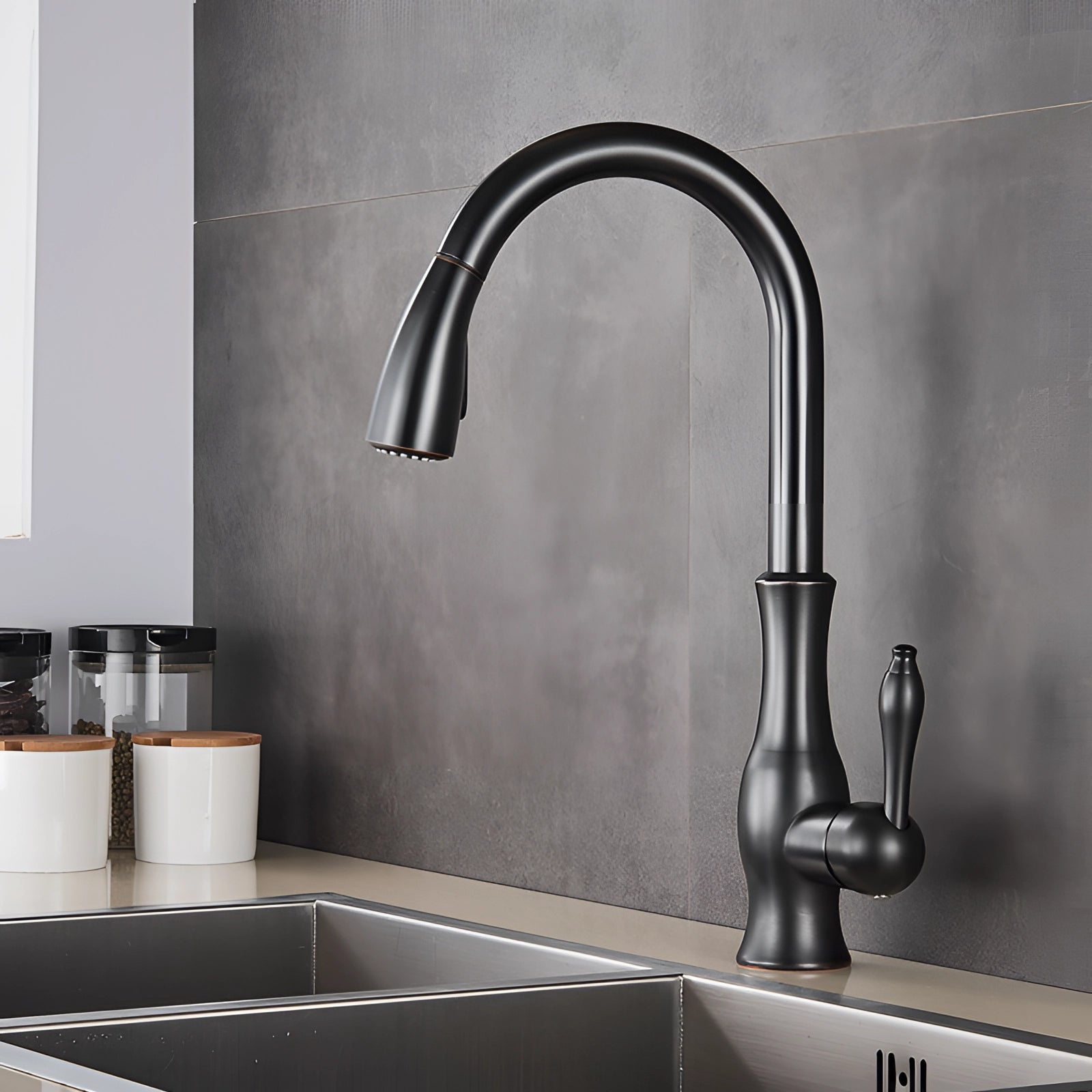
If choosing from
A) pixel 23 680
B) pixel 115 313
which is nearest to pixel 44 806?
pixel 23 680

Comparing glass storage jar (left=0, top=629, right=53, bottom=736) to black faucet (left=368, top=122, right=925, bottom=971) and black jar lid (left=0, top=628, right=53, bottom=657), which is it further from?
black faucet (left=368, top=122, right=925, bottom=971)

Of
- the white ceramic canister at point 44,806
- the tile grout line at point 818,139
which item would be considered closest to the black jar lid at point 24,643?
the white ceramic canister at point 44,806

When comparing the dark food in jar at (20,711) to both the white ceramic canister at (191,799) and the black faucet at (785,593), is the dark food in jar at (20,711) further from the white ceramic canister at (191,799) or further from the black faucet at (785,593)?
the black faucet at (785,593)

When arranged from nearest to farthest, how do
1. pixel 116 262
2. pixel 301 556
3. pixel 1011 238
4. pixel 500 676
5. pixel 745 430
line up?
pixel 1011 238, pixel 745 430, pixel 500 676, pixel 301 556, pixel 116 262

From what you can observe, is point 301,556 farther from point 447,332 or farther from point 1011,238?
point 1011,238

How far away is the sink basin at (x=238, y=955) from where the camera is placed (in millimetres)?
1117

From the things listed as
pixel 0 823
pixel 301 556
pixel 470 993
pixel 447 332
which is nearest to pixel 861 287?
pixel 447 332

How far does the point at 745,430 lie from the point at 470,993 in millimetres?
464

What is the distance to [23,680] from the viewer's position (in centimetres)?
146

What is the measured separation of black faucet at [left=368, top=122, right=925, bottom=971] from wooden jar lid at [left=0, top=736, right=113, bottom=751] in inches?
25.2

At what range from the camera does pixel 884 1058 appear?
89 cm

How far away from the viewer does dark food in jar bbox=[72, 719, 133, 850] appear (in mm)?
1479

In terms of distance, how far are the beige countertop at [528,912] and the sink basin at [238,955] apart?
36mm

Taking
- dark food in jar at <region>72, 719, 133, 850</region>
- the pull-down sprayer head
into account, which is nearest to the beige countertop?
dark food in jar at <region>72, 719, 133, 850</region>
